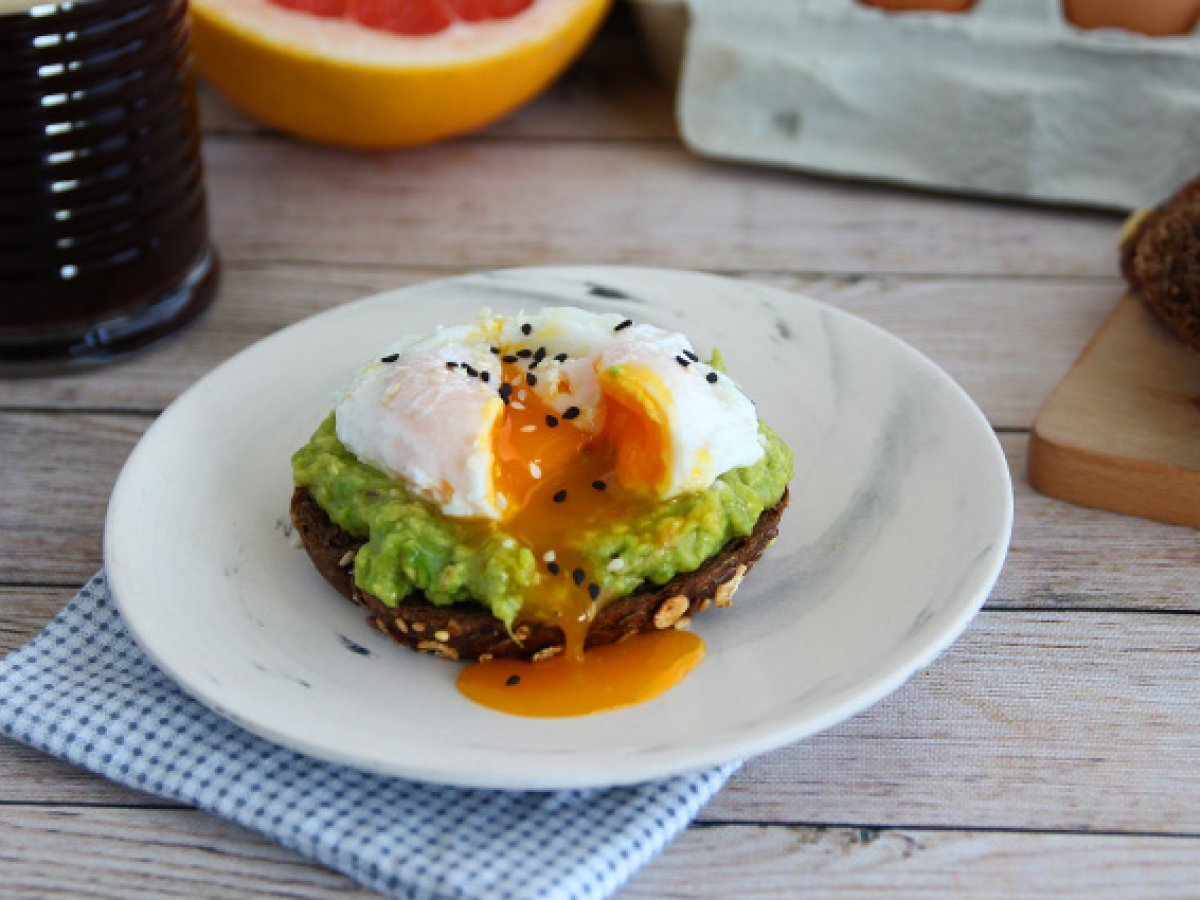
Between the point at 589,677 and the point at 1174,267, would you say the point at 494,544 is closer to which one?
the point at 589,677

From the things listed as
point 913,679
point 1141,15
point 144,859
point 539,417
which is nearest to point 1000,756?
point 913,679

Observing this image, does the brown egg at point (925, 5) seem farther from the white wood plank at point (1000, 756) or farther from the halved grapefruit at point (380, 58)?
the white wood plank at point (1000, 756)

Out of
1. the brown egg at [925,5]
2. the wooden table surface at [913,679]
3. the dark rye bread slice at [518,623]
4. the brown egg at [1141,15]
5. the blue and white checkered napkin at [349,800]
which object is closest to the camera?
the blue and white checkered napkin at [349,800]

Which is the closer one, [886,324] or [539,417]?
[539,417]

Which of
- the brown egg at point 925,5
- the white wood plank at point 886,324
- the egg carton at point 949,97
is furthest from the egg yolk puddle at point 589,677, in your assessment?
the brown egg at point 925,5

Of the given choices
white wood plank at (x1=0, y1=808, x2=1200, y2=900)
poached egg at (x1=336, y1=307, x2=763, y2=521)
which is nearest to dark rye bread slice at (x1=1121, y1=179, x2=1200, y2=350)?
poached egg at (x1=336, y1=307, x2=763, y2=521)

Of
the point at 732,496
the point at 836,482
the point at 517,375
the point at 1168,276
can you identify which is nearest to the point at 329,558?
the point at 517,375

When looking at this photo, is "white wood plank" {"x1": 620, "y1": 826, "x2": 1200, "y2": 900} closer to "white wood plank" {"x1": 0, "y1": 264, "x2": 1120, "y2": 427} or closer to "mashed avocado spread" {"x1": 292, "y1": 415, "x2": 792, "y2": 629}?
"mashed avocado spread" {"x1": 292, "y1": 415, "x2": 792, "y2": 629}

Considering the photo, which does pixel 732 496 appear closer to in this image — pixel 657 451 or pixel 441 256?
pixel 657 451
